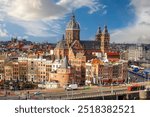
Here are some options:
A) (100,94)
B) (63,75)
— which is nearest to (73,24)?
(63,75)

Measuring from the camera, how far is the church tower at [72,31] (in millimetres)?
4958

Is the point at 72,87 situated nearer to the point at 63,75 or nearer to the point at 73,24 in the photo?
the point at 63,75

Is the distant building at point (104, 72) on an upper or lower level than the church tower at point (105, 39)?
lower

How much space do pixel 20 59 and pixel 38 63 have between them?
0.81ft

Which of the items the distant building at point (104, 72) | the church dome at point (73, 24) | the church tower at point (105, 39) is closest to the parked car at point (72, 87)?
the distant building at point (104, 72)

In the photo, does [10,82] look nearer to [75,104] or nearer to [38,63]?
[38,63]

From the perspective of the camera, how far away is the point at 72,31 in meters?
5.60

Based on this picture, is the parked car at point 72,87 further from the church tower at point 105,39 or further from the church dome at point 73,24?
the church dome at point 73,24

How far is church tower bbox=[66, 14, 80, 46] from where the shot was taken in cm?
496

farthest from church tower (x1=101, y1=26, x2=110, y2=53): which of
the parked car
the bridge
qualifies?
the parked car

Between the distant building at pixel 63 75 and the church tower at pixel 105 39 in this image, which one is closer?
the church tower at pixel 105 39

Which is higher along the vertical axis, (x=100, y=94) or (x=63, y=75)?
(x=63, y=75)

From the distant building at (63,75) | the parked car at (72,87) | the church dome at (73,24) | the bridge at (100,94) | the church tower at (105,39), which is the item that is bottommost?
the bridge at (100,94)

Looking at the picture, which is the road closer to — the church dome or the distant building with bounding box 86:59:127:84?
the distant building with bounding box 86:59:127:84
